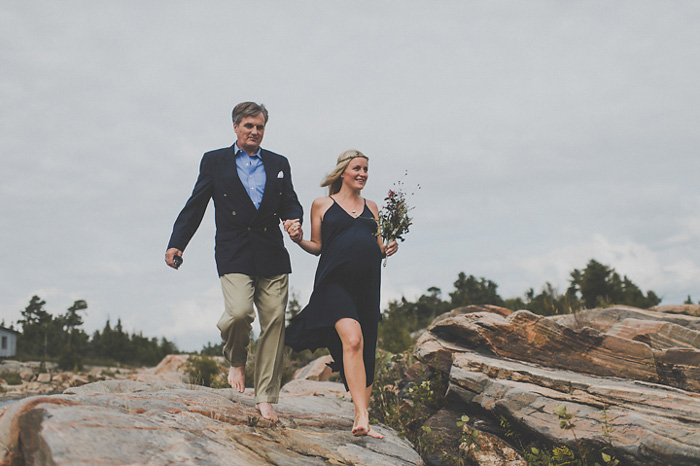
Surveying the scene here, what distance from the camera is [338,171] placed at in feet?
18.6

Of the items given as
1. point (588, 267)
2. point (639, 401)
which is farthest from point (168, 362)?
point (639, 401)

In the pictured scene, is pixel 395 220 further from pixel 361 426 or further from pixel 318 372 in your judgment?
pixel 318 372

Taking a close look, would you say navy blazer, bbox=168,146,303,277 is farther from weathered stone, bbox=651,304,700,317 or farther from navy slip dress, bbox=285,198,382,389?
weathered stone, bbox=651,304,700,317

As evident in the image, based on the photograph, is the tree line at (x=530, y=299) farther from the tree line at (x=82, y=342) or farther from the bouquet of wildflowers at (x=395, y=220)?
the tree line at (x=82, y=342)

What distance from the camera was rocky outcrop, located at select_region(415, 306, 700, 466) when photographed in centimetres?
486

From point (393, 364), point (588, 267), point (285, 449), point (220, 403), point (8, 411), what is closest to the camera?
point (8, 411)

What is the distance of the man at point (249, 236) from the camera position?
4.91 metres

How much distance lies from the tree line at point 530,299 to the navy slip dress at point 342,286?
647 cm

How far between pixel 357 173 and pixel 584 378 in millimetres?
3214

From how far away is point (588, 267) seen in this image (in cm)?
2109

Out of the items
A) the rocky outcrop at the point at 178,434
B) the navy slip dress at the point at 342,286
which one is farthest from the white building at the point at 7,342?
the navy slip dress at the point at 342,286

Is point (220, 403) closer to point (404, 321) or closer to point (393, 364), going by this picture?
point (393, 364)

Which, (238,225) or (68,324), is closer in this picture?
(238,225)

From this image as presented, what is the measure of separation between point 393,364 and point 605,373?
3720 millimetres
